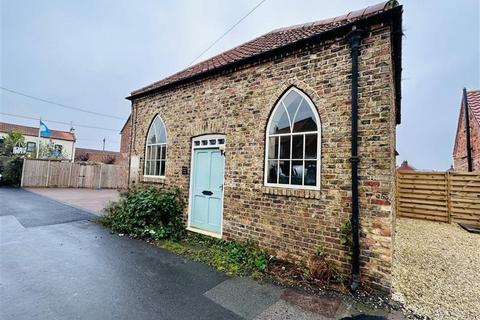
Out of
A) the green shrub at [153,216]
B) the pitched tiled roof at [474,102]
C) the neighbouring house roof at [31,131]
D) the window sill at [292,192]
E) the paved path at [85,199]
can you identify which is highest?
the neighbouring house roof at [31,131]

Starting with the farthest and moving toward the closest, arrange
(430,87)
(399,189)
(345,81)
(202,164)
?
1. (430,87)
2. (399,189)
3. (202,164)
4. (345,81)

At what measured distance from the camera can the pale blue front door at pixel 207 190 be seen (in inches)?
230

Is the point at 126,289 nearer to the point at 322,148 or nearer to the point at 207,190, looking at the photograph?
the point at 207,190

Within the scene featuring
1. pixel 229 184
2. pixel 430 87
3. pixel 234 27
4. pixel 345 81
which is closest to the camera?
pixel 345 81

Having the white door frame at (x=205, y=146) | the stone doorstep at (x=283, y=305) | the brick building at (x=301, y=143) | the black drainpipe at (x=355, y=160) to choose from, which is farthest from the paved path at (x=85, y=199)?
the black drainpipe at (x=355, y=160)

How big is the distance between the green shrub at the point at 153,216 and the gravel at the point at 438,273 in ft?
16.9

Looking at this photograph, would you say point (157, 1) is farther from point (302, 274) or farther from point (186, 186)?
point (302, 274)

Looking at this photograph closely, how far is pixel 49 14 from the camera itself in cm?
1591

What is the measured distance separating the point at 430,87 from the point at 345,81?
30.2 meters

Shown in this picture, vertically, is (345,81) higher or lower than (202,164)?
higher

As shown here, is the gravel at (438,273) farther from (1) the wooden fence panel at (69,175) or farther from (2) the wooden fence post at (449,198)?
(1) the wooden fence panel at (69,175)

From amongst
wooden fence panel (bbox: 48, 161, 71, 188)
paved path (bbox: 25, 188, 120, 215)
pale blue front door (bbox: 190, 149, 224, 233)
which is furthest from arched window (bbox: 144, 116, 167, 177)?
wooden fence panel (bbox: 48, 161, 71, 188)

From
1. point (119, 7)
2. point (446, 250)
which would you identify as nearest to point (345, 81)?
point (446, 250)

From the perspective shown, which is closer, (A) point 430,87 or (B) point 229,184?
(B) point 229,184
